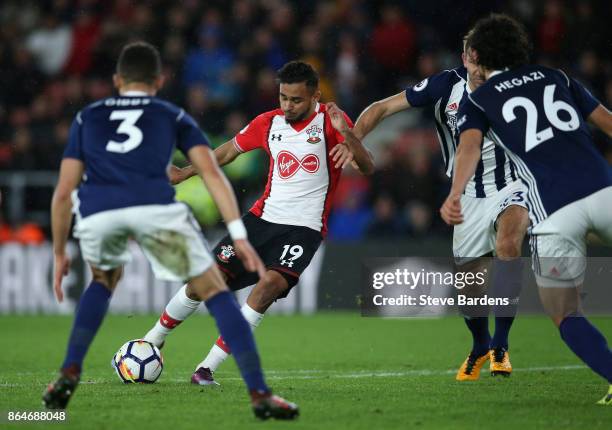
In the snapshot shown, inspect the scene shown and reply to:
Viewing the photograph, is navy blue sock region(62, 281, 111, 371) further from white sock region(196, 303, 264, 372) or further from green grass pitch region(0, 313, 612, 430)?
white sock region(196, 303, 264, 372)

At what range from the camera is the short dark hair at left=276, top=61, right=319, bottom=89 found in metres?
7.29

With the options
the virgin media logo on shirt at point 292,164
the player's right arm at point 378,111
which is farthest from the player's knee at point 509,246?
the virgin media logo on shirt at point 292,164

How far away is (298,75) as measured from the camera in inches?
287

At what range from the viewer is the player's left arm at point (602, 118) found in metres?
5.91

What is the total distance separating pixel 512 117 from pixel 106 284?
238 centimetres

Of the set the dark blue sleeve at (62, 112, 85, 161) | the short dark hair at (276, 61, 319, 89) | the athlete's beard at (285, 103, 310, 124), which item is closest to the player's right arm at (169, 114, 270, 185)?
the athlete's beard at (285, 103, 310, 124)

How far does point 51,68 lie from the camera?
17.5 meters

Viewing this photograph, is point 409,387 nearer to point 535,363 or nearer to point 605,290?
point 535,363

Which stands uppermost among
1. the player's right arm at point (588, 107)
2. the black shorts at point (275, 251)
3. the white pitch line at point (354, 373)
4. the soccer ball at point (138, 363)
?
the player's right arm at point (588, 107)

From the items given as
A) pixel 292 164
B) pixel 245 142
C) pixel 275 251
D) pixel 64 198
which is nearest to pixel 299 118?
pixel 292 164

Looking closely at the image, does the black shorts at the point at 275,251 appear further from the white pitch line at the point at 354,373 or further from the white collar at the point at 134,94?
the white collar at the point at 134,94

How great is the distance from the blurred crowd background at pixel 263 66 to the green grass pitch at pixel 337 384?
2763 millimetres

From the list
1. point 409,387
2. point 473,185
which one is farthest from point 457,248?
point 409,387

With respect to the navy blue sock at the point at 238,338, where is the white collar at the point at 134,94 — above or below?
above
